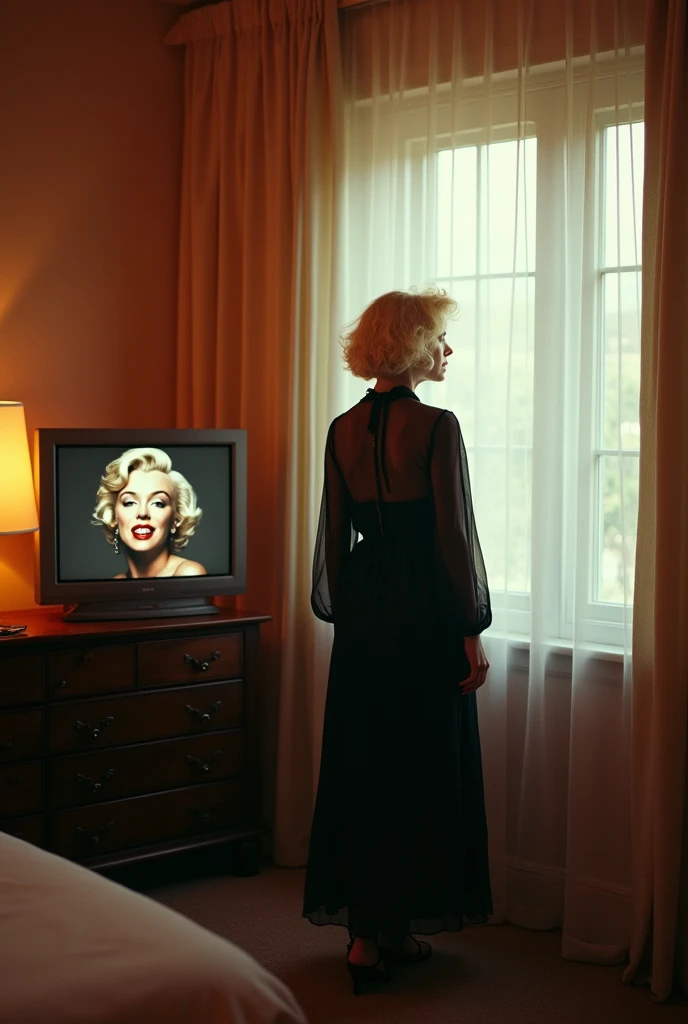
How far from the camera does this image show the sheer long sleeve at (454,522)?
8.60 feet

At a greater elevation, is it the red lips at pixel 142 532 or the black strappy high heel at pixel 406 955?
the red lips at pixel 142 532

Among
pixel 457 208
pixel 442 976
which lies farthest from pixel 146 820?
pixel 457 208

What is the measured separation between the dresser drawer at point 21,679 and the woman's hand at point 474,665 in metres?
1.25

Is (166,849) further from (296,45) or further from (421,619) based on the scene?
(296,45)

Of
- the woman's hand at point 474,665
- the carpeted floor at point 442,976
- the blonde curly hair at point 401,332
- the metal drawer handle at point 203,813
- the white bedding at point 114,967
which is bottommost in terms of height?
the carpeted floor at point 442,976

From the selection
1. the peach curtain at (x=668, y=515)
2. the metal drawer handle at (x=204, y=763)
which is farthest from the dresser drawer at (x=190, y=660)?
the peach curtain at (x=668, y=515)

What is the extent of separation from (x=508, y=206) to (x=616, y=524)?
1.02 metres

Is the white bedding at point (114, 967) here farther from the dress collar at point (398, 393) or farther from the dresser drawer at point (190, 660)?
the dresser drawer at point (190, 660)

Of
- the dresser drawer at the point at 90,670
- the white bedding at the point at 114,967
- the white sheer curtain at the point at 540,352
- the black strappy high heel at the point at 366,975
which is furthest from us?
the dresser drawer at the point at 90,670

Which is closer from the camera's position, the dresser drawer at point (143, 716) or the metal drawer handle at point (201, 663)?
the dresser drawer at point (143, 716)

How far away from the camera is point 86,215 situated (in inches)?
147

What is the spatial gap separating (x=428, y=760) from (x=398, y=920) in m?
0.42

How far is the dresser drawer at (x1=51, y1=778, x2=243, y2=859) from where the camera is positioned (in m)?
3.11

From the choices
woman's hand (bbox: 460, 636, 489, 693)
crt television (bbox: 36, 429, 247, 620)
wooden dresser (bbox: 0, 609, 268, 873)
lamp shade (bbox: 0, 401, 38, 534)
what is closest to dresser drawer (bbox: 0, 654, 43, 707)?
wooden dresser (bbox: 0, 609, 268, 873)
